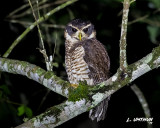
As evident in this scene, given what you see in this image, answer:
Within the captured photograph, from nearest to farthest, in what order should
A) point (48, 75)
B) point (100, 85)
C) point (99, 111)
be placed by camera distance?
point (100, 85) < point (48, 75) < point (99, 111)

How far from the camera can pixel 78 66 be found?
404 cm

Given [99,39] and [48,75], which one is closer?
[48,75]

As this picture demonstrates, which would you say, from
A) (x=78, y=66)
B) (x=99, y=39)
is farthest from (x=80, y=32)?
(x=99, y=39)

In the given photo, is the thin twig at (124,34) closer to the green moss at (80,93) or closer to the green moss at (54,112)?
the green moss at (80,93)

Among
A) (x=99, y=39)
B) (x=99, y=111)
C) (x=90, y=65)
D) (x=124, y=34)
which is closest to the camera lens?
(x=124, y=34)

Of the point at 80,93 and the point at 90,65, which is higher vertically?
the point at 90,65

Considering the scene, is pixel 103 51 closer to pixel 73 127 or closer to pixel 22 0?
pixel 73 127

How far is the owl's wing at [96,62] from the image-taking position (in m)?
3.96

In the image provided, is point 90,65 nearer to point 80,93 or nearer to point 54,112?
point 80,93

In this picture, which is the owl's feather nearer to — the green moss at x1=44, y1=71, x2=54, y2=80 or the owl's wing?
the owl's wing

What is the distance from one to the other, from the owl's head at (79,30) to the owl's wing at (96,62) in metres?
0.45

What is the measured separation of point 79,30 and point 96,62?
33.0 inches

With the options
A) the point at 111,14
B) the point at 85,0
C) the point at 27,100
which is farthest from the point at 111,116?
the point at 85,0

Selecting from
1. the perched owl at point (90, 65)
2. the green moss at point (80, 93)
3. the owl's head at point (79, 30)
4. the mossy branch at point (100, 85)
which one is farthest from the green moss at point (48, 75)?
the owl's head at point (79, 30)
